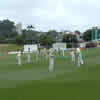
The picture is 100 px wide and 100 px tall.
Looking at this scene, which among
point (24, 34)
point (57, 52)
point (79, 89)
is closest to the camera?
point (79, 89)

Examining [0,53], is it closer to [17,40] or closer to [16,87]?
[17,40]

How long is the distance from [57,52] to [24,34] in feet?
26.0

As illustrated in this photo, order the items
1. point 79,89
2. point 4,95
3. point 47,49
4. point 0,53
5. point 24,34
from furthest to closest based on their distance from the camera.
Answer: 1. point 0,53
2. point 47,49
3. point 24,34
4. point 79,89
5. point 4,95

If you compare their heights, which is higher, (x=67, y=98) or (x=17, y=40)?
(x=17, y=40)

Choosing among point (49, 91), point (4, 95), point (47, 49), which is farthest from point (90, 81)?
point (47, 49)

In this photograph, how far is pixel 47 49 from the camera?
92.6ft

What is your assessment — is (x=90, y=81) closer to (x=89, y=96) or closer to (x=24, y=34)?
(x=89, y=96)

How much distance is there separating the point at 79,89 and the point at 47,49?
1957 cm

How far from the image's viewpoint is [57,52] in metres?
31.5

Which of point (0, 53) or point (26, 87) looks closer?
point (26, 87)

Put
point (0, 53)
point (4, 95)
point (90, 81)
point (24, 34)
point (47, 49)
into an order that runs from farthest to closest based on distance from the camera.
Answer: point (0, 53)
point (47, 49)
point (24, 34)
point (90, 81)
point (4, 95)

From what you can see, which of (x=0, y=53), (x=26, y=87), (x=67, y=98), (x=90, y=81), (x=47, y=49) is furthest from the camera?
(x=0, y=53)

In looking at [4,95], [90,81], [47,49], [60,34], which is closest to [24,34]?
[47,49]

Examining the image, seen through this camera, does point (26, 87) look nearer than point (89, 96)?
No
